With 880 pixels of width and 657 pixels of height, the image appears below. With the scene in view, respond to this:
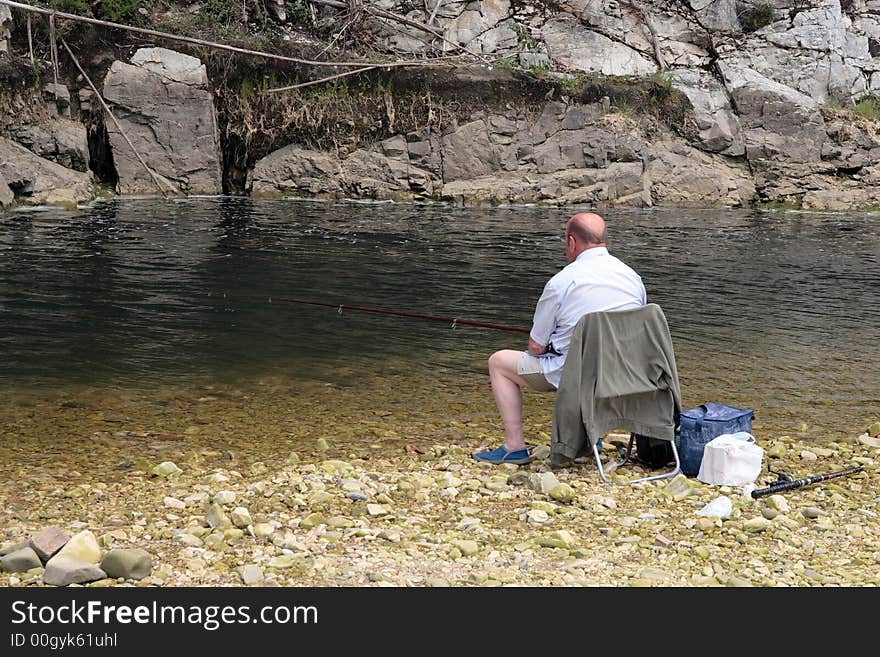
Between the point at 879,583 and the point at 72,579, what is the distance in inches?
129

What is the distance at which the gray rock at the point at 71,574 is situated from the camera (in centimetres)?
407

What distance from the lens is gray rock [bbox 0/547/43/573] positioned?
4199 mm

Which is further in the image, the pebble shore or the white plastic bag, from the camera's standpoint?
the white plastic bag

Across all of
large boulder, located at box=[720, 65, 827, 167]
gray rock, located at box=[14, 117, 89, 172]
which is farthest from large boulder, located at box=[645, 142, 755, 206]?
gray rock, located at box=[14, 117, 89, 172]

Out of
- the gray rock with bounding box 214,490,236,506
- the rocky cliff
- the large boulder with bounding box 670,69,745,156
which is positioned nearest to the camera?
the gray rock with bounding box 214,490,236,506

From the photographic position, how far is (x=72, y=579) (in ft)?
13.4

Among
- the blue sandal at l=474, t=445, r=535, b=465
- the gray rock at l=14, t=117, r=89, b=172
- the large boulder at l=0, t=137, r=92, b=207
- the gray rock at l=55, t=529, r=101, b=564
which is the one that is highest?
the gray rock at l=14, t=117, r=89, b=172

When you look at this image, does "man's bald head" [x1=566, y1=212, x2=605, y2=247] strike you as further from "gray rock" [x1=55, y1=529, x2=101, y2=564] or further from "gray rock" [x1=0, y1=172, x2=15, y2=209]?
"gray rock" [x1=0, y1=172, x2=15, y2=209]

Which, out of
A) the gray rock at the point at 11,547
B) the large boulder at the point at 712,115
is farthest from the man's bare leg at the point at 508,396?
the large boulder at the point at 712,115

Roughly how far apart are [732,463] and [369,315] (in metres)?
6.18

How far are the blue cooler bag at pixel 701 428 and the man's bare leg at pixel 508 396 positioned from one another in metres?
0.96

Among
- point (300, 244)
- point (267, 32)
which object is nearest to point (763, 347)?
point (300, 244)

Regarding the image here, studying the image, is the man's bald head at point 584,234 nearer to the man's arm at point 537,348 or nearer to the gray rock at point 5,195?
the man's arm at point 537,348

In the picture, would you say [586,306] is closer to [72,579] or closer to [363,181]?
[72,579]
